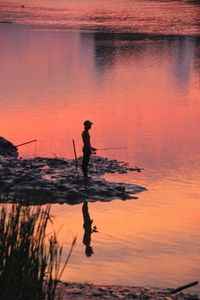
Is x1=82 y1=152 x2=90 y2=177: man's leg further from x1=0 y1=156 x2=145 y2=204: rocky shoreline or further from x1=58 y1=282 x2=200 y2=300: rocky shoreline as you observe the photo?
x1=58 y1=282 x2=200 y2=300: rocky shoreline

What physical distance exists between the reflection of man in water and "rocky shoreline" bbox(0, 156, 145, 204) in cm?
74

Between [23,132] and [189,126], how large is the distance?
7454 mm

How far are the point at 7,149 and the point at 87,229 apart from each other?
9.27 metres

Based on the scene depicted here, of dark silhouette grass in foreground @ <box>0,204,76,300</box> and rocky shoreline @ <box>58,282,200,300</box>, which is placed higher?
dark silhouette grass in foreground @ <box>0,204,76,300</box>

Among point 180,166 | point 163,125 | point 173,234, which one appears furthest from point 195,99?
point 173,234

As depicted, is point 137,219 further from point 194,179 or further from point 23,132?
point 23,132

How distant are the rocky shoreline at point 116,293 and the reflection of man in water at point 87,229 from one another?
296 cm

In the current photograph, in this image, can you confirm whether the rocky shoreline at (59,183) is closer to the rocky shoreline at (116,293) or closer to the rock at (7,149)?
the rock at (7,149)

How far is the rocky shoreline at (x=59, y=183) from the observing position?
2541 centimetres

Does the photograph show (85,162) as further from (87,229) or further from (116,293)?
(116,293)

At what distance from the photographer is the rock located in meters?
31.3

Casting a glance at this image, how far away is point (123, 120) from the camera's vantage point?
41531mm

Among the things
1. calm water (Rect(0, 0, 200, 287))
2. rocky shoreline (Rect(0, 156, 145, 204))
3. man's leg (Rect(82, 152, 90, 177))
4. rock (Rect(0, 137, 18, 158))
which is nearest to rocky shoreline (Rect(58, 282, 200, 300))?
calm water (Rect(0, 0, 200, 287))

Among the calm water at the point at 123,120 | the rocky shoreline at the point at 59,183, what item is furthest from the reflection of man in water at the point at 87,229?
the rocky shoreline at the point at 59,183
